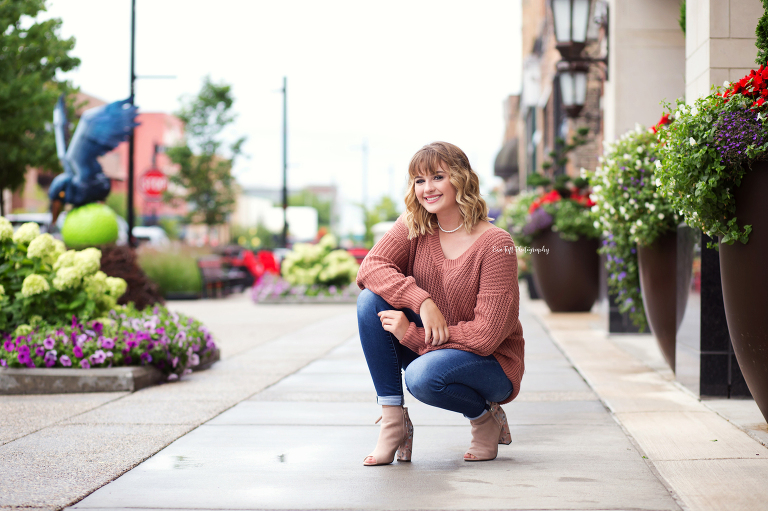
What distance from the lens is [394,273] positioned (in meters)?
3.68

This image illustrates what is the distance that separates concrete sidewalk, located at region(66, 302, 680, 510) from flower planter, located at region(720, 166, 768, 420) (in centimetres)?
73

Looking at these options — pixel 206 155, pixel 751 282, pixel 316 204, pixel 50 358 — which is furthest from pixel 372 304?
pixel 316 204

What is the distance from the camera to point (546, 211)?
1179cm

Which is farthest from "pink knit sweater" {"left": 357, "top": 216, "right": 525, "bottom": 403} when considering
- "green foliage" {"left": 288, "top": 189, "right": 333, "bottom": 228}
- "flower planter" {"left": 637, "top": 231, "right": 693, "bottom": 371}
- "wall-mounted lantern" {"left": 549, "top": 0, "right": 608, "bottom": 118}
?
"green foliage" {"left": 288, "top": 189, "right": 333, "bottom": 228}

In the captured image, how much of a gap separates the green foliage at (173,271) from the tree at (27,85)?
122 inches

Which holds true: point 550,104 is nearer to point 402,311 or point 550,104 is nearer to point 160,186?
point 402,311

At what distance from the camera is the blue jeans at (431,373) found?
3.59 meters

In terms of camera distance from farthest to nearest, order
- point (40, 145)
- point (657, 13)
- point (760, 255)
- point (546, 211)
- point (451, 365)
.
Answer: point (40, 145) < point (546, 211) < point (657, 13) < point (760, 255) < point (451, 365)

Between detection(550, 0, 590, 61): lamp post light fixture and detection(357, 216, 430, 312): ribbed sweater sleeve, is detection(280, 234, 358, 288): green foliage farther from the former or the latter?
detection(357, 216, 430, 312): ribbed sweater sleeve

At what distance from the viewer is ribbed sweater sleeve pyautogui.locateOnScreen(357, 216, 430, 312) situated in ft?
11.8

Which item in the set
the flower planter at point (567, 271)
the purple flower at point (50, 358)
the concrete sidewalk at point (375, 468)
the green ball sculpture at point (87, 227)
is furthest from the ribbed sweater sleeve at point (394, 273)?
the flower planter at point (567, 271)

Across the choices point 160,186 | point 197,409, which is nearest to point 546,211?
point 197,409

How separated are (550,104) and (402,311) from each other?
16.5m

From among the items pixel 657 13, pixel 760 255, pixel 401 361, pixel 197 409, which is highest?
pixel 657 13
